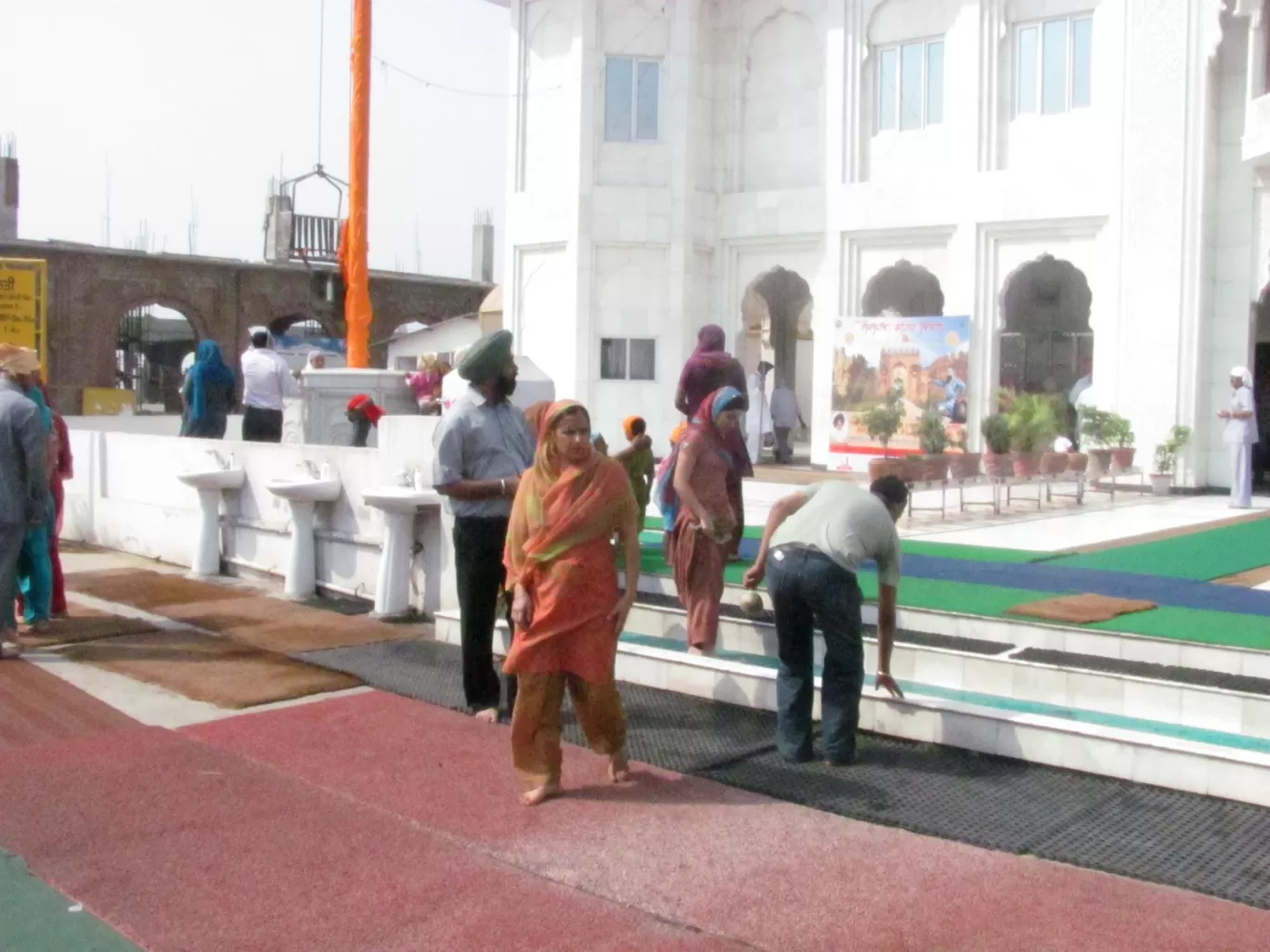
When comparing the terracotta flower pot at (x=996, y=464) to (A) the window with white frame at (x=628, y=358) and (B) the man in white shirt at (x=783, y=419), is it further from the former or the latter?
(A) the window with white frame at (x=628, y=358)

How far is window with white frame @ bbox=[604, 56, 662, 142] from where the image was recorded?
62.8 ft

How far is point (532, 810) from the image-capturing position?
4613 mm

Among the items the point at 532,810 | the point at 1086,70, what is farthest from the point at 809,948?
the point at 1086,70

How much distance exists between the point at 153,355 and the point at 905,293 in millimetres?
26469

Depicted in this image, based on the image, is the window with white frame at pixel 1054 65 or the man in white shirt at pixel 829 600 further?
the window with white frame at pixel 1054 65

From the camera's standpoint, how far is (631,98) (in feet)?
62.9

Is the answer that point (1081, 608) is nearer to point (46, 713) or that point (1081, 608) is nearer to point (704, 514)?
point (704, 514)

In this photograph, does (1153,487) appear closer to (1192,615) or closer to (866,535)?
(1192,615)

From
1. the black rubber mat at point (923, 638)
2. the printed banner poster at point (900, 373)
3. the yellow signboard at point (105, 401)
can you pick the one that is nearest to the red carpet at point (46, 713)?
the black rubber mat at point (923, 638)

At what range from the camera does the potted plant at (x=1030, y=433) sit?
1252 centimetres

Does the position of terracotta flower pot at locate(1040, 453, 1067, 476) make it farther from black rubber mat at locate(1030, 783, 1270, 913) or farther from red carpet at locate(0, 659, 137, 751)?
red carpet at locate(0, 659, 137, 751)

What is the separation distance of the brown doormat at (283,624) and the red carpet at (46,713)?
49.9 inches

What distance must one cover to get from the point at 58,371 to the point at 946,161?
77.7 feet

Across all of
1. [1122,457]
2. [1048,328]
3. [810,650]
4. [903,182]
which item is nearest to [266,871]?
[810,650]
